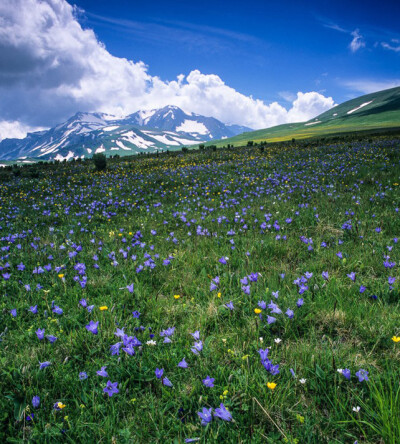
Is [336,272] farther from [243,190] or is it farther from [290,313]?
[243,190]

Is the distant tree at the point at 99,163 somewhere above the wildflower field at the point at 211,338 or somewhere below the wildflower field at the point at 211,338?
above

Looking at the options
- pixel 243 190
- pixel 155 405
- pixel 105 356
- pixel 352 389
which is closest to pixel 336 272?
pixel 352 389

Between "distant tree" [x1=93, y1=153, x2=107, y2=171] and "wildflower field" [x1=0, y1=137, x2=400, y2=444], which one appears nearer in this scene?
"wildflower field" [x1=0, y1=137, x2=400, y2=444]

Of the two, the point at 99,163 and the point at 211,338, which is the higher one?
the point at 99,163

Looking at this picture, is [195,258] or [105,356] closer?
[105,356]

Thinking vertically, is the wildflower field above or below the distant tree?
below

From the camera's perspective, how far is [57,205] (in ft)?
30.7

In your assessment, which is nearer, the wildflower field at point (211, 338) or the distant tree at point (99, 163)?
the wildflower field at point (211, 338)

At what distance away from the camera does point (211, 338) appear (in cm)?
255

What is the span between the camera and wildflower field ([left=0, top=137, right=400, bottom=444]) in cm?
181

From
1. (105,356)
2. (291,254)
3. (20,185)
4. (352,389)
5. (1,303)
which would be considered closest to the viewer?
(352,389)

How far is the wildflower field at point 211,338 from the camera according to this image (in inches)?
71.4

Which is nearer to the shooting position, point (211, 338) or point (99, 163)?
point (211, 338)

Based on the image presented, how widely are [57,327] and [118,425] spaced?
4.82 ft
